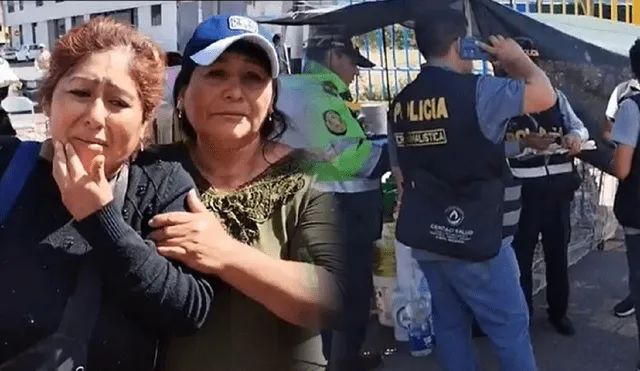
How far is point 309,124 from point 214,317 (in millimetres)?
339

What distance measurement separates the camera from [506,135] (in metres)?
1.13

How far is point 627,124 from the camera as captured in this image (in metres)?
1.28

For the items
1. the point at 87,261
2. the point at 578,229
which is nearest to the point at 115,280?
the point at 87,261

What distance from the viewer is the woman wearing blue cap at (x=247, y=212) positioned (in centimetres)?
89

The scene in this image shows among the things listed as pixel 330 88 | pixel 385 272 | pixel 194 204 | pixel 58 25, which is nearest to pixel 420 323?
pixel 385 272

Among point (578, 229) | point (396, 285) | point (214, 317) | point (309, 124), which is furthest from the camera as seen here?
point (578, 229)

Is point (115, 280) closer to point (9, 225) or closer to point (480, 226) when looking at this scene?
point (9, 225)

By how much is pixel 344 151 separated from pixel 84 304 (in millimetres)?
457

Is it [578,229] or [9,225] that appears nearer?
[9,225]

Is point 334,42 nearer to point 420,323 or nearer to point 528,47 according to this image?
point 528,47

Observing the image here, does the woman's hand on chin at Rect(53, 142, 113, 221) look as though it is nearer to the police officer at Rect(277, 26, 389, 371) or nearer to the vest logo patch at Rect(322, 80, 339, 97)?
the police officer at Rect(277, 26, 389, 371)

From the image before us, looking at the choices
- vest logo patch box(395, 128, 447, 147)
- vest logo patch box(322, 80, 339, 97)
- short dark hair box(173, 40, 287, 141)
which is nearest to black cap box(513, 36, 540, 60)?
vest logo patch box(395, 128, 447, 147)

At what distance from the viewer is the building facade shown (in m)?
1.23

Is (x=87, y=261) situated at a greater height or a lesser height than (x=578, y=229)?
greater
